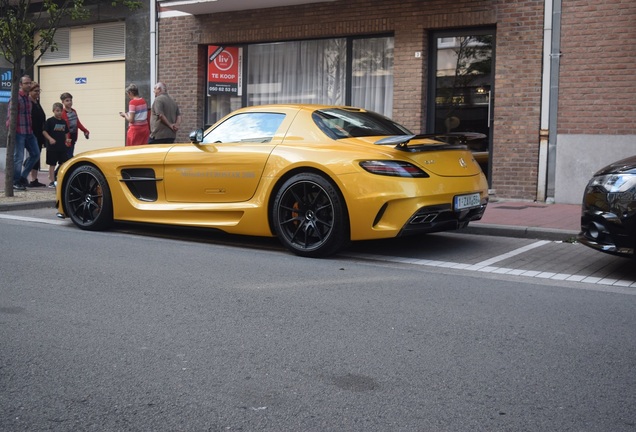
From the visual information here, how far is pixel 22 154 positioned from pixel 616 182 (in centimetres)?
1021

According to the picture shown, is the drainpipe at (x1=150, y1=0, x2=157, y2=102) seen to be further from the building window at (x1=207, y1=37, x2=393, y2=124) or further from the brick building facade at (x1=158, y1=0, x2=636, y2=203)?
the brick building facade at (x1=158, y1=0, x2=636, y2=203)

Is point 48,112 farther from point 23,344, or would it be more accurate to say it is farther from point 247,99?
point 23,344

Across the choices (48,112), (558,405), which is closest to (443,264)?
(558,405)

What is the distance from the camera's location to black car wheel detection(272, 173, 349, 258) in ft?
23.4

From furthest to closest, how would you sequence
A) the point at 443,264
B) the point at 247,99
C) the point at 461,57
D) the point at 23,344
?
the point at 247,99
the point at 461,57
the point at 443,264
the point at 23,344

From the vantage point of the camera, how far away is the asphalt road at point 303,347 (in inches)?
133

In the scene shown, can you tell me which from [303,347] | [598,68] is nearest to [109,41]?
[598,68]

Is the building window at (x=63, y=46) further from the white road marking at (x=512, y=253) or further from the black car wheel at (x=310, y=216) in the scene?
the white road marking at (x=512, y=253)

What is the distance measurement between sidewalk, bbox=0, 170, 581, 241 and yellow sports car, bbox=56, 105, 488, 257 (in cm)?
128

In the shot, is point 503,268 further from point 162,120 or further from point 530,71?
point 162,120

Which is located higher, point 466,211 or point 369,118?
point 369,118

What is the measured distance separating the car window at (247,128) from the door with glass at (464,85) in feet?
18.6

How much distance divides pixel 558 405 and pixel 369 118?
16.8ft

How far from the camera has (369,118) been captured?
8227 mm
